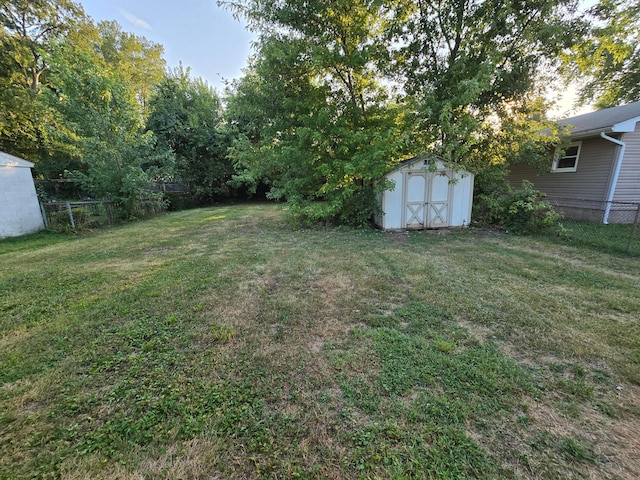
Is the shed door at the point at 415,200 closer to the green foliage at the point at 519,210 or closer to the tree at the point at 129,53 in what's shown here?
the green foliage at the point at 519,210

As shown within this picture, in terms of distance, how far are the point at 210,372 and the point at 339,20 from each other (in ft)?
29.4

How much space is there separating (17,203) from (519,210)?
46.6ft

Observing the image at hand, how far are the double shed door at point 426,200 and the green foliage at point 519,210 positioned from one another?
3.87 ft

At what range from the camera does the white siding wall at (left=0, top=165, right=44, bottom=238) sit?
719cm

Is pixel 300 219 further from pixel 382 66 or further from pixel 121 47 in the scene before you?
pixel 121 47

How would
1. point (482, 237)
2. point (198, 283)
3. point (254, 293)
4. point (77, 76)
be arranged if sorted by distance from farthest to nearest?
point (77, 76) → point (482, 237) → point (198, 283) → point (254, 293)

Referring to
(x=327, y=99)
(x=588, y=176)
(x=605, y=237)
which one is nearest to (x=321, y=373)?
(x=327, y=99)

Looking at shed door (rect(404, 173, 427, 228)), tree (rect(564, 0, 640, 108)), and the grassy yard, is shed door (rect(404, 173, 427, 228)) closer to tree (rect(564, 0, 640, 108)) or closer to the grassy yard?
the grassy yard

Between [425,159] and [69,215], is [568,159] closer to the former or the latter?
[425,159]

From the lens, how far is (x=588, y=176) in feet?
28.4

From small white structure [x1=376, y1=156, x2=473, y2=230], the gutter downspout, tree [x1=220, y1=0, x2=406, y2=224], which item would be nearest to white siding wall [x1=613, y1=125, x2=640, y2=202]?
the gutter downspout

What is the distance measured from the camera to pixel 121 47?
18.4 metres

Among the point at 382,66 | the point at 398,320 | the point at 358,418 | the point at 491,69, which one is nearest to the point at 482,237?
the point at 491,69

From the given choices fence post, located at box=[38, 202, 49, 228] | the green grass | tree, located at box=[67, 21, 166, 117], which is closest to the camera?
the green grass
